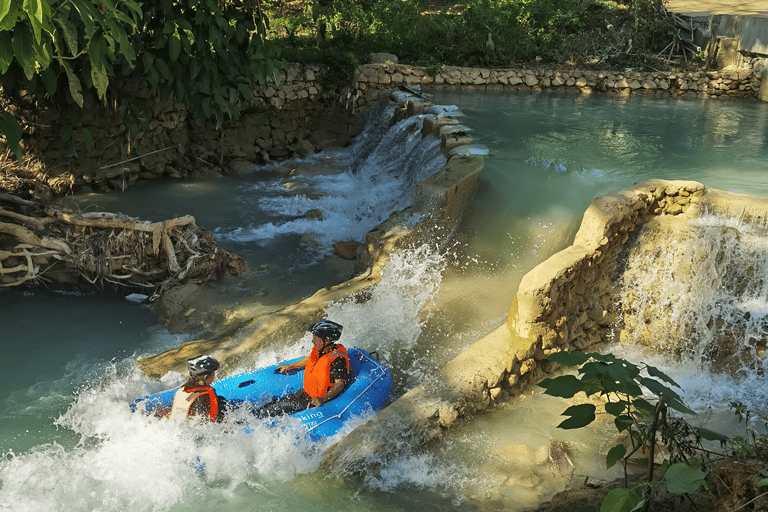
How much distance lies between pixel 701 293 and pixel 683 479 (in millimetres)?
3953

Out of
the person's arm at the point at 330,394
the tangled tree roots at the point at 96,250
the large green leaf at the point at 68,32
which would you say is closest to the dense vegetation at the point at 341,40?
the tangled tree roots at the point at 96,250

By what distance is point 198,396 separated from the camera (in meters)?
4.25

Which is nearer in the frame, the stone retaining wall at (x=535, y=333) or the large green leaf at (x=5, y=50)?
the large green leaf at (x=5, y=50)

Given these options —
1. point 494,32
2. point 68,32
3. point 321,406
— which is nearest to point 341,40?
point 494,32

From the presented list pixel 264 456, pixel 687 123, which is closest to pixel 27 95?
pixel 264 456

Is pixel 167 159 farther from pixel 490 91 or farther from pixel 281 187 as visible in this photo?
pixel 490 91

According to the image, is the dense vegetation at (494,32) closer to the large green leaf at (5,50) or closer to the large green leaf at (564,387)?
the large green leaf at (5,50)

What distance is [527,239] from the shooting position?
6379 millimetres

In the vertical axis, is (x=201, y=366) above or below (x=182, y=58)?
below

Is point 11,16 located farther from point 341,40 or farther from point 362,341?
point 341,40

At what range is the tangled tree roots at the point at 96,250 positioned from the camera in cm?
652

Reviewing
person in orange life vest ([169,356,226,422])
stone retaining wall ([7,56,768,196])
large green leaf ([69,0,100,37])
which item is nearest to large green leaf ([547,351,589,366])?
person in orange life vest ([169,356,226,422])

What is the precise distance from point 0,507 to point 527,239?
469 centimetres

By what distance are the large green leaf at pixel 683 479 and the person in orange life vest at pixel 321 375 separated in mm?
2774
